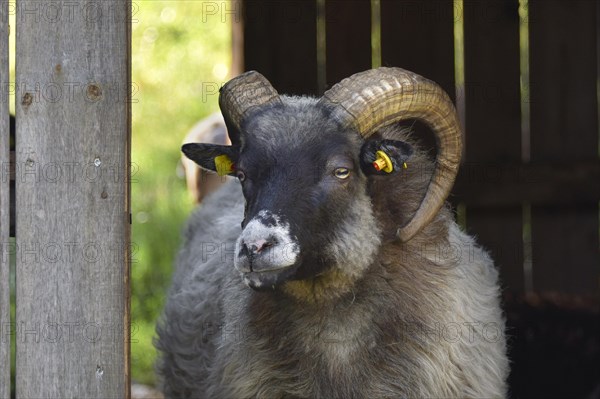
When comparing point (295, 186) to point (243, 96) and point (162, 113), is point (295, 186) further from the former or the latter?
point (162, 113)

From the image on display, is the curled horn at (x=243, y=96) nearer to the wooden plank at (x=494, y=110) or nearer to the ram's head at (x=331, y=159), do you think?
the ram's head at (x=331, y=159)

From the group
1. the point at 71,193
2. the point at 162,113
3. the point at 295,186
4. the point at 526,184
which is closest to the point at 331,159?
the point at 295,186

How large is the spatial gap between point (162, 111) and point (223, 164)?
10.7 metres

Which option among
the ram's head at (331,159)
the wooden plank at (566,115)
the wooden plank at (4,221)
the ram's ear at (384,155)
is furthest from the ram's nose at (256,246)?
the wooden plank at (566,115)

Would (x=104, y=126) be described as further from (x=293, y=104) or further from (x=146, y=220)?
(x=146, y=220)

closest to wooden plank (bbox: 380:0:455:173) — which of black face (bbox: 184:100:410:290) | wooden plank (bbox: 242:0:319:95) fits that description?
wooden plank (bbox: 242:0:319:95)

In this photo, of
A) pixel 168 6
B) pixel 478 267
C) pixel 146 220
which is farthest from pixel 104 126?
pixel 168 6

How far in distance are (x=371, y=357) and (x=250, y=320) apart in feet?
2.22

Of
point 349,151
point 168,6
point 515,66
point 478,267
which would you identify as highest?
point 168,6

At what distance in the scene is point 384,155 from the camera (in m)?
4.64

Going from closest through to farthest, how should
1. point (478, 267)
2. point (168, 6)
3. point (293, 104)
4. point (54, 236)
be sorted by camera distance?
point (54, 236) → point (293, 104) → point (478, 267) → point (168, 6)

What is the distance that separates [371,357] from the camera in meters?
4.68

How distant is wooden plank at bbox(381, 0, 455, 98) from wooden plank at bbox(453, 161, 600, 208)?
85 cm

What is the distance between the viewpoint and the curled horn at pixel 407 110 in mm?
4641
